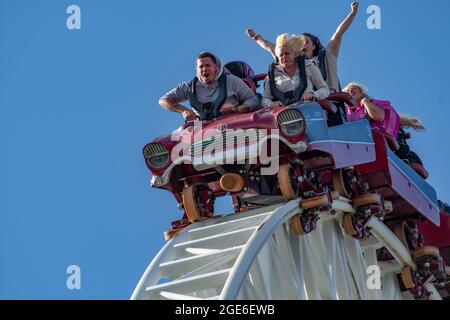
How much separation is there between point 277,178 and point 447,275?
12.9 ft

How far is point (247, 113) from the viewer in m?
13.1

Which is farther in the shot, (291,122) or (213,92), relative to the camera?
(213,92)

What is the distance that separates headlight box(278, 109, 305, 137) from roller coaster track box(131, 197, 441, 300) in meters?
0.74

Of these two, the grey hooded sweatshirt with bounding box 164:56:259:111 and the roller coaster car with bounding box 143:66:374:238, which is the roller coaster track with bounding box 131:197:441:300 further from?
the grey hooded sweatshirt with bounding box 164:56:259:111

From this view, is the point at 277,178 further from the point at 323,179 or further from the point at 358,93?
the point at 358,93

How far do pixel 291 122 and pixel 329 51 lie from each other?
2.71 m

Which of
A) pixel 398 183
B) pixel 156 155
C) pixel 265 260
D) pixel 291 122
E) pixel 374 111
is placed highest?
pixel 374 111

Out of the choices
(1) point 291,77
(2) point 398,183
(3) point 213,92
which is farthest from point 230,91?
(2) point 398,183

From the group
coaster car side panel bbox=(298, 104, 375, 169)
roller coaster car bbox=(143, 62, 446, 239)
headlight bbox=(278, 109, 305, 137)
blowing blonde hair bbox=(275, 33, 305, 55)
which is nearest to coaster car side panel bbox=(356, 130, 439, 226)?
roller coaster car bbox=(143, 62, 446, 239)

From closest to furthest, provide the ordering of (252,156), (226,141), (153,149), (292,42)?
1. (252,156)
2. (226,141)
3. (153,149)
4. (292,42)

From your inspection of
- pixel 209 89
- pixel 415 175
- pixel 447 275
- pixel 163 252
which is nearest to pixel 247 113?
pixel 209 89

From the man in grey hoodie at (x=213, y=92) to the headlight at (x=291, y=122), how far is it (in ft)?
3.12

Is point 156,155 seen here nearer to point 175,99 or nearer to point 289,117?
point 175,99

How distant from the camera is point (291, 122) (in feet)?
40.7
